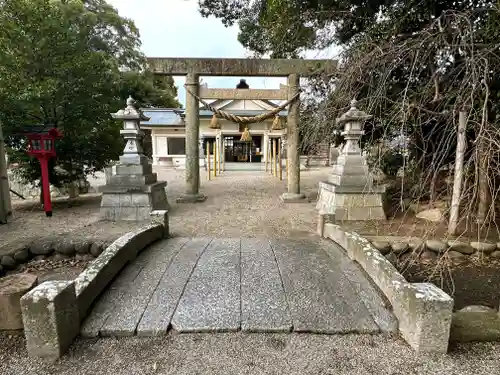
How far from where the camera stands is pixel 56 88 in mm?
5449

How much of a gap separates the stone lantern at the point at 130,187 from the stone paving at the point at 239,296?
2.25m

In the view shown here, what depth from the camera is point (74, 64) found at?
5629 millimetres

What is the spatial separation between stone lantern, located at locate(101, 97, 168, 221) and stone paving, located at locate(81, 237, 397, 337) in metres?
2.25

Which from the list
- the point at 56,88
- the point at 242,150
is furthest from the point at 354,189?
the point at 242,150

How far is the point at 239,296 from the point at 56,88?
225 inches

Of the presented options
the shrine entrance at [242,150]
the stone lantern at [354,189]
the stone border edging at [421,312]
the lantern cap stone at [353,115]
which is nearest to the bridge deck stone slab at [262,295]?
the stone border edging at [421,312]

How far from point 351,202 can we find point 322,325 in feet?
10.9

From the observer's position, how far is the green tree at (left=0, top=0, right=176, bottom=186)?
16.9 ft

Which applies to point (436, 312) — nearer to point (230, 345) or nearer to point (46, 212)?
point (230, 345)

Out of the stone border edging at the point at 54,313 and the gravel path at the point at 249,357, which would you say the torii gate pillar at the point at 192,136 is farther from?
the gravel path at the point at 249,357

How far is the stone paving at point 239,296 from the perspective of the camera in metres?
1.83

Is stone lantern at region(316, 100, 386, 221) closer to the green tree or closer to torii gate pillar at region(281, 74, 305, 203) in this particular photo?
torii gate pillar at region(281, 74, 305, 203)

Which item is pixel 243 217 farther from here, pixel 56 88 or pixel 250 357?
pixel 56 88

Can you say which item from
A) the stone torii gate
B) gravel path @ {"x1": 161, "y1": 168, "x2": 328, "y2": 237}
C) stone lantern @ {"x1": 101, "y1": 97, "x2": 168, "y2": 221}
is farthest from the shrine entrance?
stone lantern @ {"x1": 101, "y1": 97, "x2": 168, "y2": 221}
